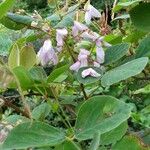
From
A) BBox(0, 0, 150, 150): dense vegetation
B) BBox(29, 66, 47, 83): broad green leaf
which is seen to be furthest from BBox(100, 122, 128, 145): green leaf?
BBox(29, 66, 47, 83): broad green leaf

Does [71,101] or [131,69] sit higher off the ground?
[131,69]

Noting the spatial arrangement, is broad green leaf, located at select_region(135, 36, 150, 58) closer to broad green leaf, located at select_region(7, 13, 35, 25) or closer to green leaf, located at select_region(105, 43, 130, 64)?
green leaf, located at select_region(105, 43, 130, 64)

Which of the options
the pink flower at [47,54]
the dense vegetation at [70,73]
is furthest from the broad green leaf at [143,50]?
the pink flower at [47,54]

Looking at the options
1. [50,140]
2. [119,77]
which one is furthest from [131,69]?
[50,140]

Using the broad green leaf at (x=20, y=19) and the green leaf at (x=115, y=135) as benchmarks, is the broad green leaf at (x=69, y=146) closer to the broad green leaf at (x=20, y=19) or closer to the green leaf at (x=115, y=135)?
the green leaf at (x=115, y=135)

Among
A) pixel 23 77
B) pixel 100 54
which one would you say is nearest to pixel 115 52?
pixel 100 54

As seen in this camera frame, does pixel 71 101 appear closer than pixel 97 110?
No

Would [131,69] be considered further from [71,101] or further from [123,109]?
→ [71,101]
